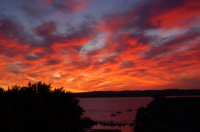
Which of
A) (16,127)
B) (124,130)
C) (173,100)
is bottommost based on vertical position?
(124,130)

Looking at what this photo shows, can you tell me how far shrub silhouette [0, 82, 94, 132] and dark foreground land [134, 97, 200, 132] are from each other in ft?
66.7

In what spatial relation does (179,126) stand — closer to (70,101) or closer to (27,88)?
(70,101)

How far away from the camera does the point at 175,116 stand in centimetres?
809

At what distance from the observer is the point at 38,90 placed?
3850 centimetres

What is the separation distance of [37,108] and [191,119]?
975 inches

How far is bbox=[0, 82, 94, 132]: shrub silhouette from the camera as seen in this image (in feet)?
88.6

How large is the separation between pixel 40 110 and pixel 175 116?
77.2 feet

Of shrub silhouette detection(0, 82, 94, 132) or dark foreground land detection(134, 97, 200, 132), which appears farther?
shrub silhouette detection(0, 82, 94, 132)

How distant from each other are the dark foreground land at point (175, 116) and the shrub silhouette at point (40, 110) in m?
20.3

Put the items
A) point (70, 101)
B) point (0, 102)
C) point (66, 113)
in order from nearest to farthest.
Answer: point (0, 102) < point (66, 113) < point (70, 101)

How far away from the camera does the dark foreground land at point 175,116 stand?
24.0ft

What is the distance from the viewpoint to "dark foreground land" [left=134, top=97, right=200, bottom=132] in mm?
7312

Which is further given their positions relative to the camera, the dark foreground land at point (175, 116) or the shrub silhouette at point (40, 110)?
the shrub silhouette at point (40, 110)

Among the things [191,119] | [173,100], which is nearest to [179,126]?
[191,119]
